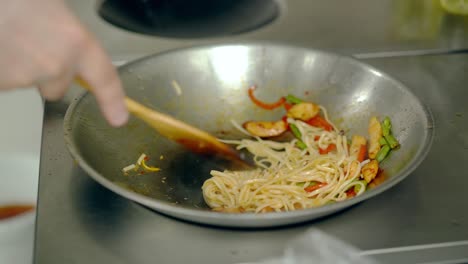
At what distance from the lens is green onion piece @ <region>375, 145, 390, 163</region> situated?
1407 mm

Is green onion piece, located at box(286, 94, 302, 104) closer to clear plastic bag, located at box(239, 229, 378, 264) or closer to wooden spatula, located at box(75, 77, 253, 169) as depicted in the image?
wooden spatula, located at box(75, 77, 253, 169)

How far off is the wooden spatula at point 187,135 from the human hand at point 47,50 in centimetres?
28

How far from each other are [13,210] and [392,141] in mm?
1170

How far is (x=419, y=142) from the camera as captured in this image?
4.40 ft

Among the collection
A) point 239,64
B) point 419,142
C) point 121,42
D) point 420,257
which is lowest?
point 121,42

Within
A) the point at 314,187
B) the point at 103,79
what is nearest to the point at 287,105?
the point at 314,187

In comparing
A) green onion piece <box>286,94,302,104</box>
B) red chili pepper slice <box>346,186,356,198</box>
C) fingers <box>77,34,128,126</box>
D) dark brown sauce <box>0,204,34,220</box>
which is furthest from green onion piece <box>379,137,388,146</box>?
dark brown sauce <box>0,204,34,220</box>

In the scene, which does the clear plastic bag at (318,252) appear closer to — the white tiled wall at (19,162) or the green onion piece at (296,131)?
the green onion piece at (296,131)

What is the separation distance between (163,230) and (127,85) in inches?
16.9

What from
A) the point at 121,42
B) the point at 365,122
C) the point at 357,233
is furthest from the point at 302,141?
the point at 121,42

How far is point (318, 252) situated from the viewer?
1.12m

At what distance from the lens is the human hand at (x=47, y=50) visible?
93 cm

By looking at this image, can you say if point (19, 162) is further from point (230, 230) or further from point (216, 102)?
point (230, 230)

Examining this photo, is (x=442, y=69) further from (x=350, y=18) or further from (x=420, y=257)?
(x=420, y=257)
